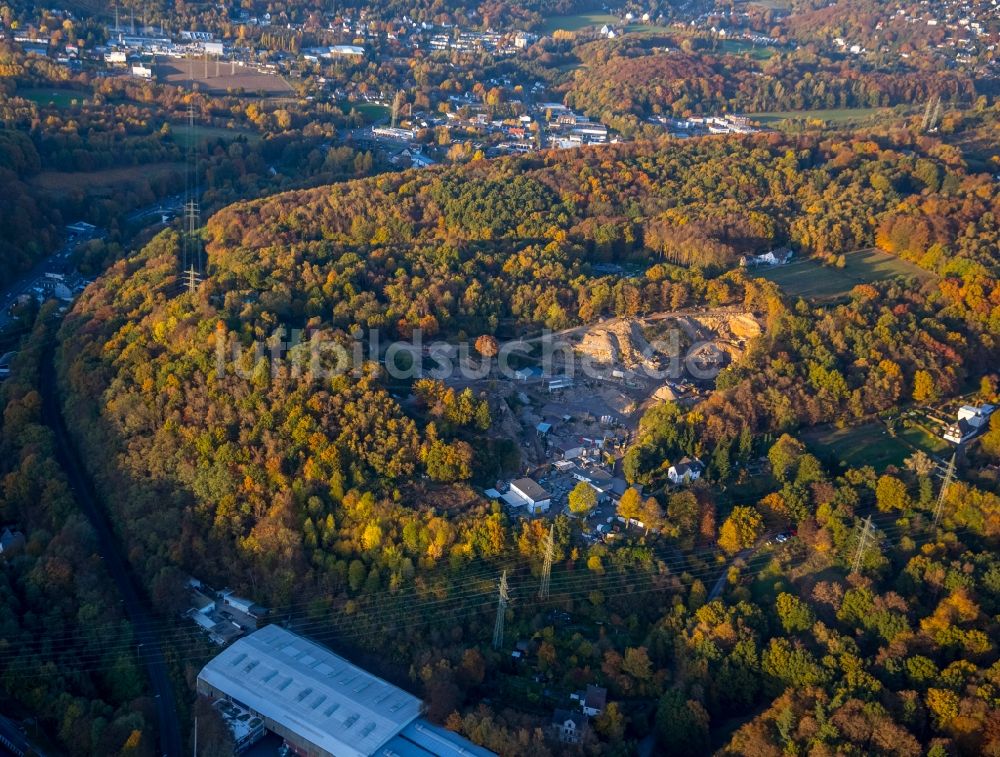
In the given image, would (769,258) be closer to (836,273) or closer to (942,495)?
(836,273)

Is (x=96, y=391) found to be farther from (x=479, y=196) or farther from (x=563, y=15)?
(x=563, y=15)

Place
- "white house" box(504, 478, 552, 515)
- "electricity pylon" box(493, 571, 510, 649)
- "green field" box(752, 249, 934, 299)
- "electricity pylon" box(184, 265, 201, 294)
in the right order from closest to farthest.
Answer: "electricity pylon" box(493, 571, 510, 649) < "white house" box(504, 478, 552, 515) < "electricity pylon" box(184, 265, 201, 294) < "green field" box(752, 249, 934, 299)

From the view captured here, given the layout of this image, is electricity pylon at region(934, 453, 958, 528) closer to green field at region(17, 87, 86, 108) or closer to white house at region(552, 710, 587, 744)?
white house at region(552, 710, 587, 744)

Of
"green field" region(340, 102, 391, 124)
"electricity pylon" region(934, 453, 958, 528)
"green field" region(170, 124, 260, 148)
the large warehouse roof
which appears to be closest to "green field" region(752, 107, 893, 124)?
"green field" region(340, 102, 391, 124)

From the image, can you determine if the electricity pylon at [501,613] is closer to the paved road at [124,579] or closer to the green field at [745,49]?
the paved road at [124,579]

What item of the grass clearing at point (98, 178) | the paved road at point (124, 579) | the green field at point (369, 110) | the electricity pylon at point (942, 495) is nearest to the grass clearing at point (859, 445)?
the electricity pylon at point (942, 495)
